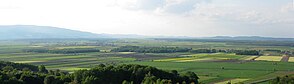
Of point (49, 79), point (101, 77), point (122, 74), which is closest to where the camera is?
point (49, 79)

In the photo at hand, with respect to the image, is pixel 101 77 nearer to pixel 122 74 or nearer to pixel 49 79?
pixel 122 74

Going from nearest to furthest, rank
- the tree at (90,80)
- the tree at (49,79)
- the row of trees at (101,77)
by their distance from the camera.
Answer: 1. the tree at (90,80)
2. the row of trees at (101,77)
3. the tree at (49,79)

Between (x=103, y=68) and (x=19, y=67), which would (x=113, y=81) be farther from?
(x=19, y=67)

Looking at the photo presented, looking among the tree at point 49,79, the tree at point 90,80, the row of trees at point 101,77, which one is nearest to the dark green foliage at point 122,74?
the row of trees at point 101,77

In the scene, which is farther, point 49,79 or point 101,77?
point 101,77

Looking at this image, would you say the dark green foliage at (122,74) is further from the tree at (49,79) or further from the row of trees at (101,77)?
the tree at (49,79)

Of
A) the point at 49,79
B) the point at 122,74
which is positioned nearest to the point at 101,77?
the point at 122,74

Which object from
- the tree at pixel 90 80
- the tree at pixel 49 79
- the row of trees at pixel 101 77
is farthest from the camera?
the tree at pixel 49 79

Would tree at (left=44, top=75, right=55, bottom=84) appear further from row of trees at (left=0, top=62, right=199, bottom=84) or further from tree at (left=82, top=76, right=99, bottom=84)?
tree at (left=82, top=76, right=99, bottom=84)

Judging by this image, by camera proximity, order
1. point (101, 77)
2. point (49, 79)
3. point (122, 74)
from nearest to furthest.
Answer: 1. point (49, 79)
2. point (101, 77)
3. point (122, 74)

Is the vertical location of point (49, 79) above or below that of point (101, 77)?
below

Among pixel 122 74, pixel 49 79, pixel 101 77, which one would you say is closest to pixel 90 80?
pixel 101 77

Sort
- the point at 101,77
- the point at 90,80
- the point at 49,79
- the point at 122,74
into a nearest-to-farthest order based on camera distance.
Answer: the point at 90,80
the point at 49,79
the point at 101,77
the point at 122,74

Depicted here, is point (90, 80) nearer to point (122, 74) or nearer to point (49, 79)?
point (49, 79)
